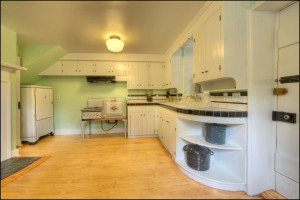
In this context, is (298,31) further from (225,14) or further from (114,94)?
(114,94)

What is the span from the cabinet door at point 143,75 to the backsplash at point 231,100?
5.62 feet

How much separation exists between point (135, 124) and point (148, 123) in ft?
1.02

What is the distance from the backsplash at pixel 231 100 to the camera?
4.41 ft

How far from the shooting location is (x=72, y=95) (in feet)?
10.9

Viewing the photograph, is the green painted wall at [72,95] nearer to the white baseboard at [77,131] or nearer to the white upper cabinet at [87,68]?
the white baseboard at [77,131]

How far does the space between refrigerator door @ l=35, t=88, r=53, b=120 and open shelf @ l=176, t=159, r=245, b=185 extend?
3095mm

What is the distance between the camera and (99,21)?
5.52 ft

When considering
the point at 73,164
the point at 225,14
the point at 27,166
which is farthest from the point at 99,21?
the point at 27,166

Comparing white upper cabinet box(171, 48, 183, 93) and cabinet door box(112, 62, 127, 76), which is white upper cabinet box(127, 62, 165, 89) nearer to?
cabinet door box(112, 62, 127, 76)

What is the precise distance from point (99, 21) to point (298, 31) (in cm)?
211

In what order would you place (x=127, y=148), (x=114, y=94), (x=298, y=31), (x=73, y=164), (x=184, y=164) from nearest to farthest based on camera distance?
(x=298, y=31)
(x=184, y=164)
(x=73, y=164)
(x=127, y=148)
(x=114, y=94)

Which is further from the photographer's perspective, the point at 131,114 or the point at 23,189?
the point at 131,114

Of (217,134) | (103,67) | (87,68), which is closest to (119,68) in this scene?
(103,67)

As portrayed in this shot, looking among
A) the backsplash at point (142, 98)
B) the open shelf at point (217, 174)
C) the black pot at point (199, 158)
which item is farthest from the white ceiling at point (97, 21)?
the open shelf at point (217, 174)
